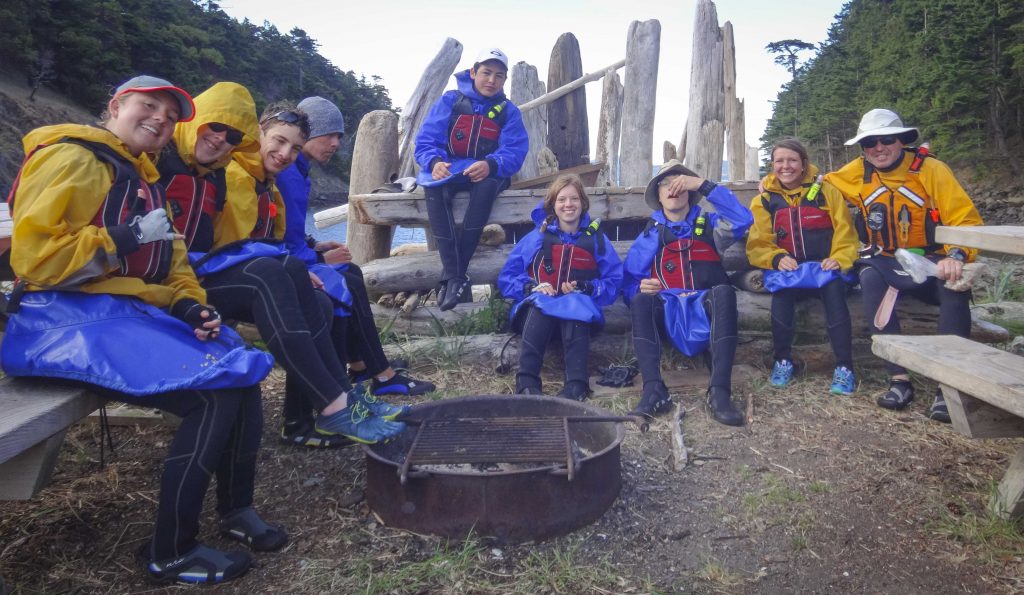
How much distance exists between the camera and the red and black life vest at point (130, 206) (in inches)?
99.6

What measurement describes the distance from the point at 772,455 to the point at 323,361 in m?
2.40

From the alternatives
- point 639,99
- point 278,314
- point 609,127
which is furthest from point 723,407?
point 609,127

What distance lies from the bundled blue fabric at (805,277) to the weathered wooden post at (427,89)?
13.1ft

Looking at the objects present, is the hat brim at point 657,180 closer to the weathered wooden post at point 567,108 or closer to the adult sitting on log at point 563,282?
the adult sitting on log at point 563,282

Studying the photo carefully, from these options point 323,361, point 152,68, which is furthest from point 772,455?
point 152,68

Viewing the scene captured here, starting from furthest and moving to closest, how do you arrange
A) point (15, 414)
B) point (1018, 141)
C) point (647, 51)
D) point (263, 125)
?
point (1018, 141) → point (647, 51) → point (263, 125) → point (15, 414)

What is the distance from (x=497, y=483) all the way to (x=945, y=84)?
64.6 feet

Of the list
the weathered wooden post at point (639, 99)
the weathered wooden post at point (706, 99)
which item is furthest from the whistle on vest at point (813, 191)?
the weathered wooden post at point (639, 99)

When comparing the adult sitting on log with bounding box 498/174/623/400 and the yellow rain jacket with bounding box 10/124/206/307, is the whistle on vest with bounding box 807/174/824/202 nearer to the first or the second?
the adult sitting on log with bounding box 498/174/623/400

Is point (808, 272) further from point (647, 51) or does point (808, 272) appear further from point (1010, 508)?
point (647, 51)

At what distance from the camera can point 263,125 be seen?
12.0ft

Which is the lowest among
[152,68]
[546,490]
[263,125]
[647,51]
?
[546,490]

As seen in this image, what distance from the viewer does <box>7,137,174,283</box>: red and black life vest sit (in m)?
2.53

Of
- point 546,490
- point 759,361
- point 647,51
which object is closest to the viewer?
point 546,490
